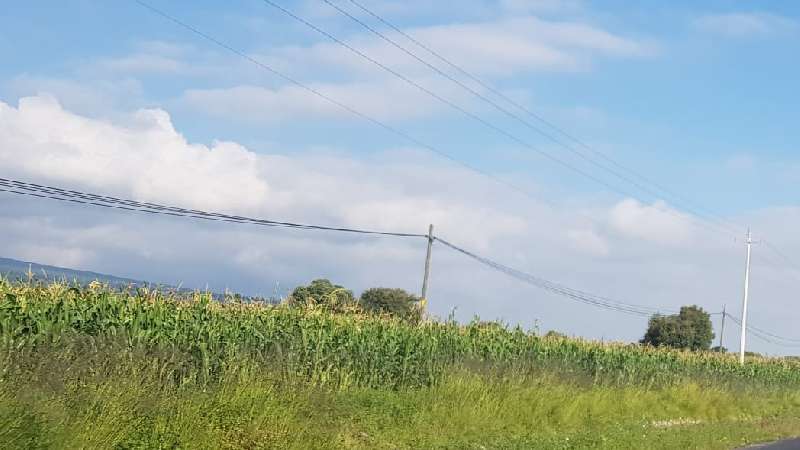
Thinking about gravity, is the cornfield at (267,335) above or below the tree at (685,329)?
below

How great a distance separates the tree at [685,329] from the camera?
104 metres

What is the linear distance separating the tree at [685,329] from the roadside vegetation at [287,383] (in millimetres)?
74821

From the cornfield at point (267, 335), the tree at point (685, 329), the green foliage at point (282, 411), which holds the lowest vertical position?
the green foliage at point (282, 411)

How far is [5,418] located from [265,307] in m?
12.3

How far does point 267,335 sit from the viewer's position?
19656mm

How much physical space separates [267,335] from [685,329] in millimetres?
91668

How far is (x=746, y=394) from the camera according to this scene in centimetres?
4169

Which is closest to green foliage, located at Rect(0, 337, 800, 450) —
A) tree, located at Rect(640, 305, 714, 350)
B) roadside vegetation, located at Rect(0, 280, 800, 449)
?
roadside vegetation, located at Rect(0, 280, 800, 449)

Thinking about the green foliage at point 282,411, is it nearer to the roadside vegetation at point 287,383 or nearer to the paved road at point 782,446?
the roadside vegetation at point 287,383

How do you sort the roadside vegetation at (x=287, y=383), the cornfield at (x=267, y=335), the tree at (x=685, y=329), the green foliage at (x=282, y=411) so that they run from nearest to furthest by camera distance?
the green foliage at (x=282, y=411), the roadside vegetation at (x=287, y=383), the cornfield at (x=267, y=335), the tree at (x=685, y=329)

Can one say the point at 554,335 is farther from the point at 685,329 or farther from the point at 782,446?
the point at 685,329

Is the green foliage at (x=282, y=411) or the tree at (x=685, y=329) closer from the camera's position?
the green foliage at (x=282, y=411)

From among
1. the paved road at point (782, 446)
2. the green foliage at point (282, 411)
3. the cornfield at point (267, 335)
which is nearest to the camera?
the green foliage at point (282, 411)

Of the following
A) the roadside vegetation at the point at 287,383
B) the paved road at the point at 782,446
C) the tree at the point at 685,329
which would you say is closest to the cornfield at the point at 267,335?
the roadside vegetation at the point at 287,383
